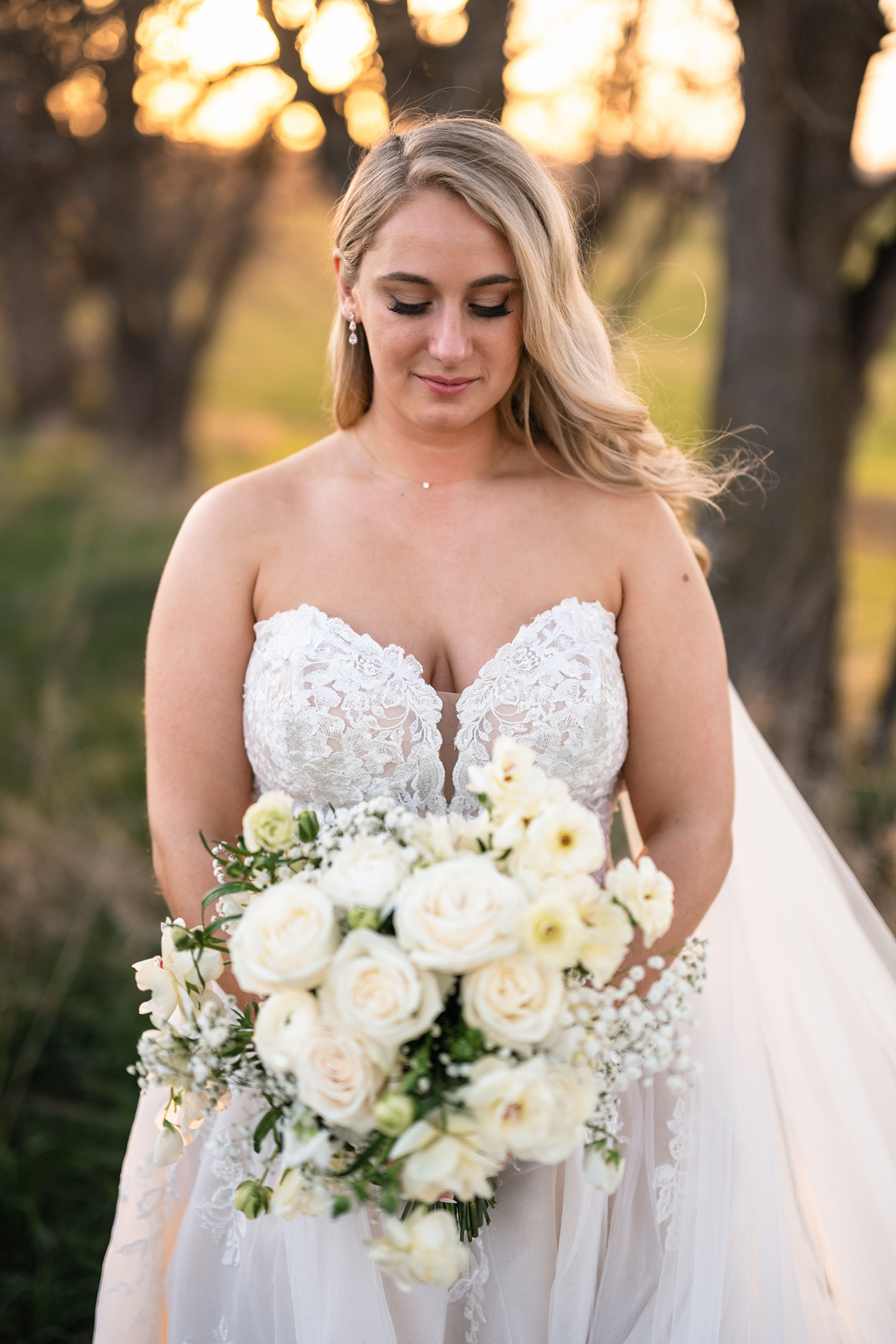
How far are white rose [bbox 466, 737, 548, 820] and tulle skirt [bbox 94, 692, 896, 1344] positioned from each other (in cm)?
69

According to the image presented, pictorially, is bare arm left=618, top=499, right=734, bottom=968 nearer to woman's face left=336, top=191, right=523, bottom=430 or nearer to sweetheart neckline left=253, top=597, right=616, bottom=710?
sweetheart neckline left=253, top=597, right=616, bottom=710

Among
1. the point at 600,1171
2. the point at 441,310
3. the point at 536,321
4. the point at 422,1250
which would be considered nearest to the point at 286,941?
the point at 422,1250

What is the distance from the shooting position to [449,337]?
6.86ft

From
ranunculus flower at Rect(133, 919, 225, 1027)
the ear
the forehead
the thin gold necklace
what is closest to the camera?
ranunculus flower at Rect(133, 919, 225, 1027)

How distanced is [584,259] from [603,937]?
221cm

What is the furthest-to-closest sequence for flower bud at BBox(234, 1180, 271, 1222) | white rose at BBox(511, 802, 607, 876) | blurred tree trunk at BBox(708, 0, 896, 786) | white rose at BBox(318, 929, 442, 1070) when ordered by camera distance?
blurred tree trunk at BBox(708, 0, 896, 786) < flower bud at BBox(234, 1180, 271, 1222) < white rose at BBox(511, 802, 607, 876) < white rose at BBox(318, 929, 442, 1070)

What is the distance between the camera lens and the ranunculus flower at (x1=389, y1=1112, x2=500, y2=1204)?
1293 mm

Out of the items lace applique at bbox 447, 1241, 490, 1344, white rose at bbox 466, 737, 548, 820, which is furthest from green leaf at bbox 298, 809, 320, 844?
lace applique at bbox 447, 1241, 490, 1344

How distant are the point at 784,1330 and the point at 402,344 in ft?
6.74

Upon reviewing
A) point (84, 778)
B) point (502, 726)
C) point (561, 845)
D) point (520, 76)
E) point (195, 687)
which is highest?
point (520, 76)

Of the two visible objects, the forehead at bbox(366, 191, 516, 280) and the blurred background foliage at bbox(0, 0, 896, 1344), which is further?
the blurred background foliage at bbox(0, 0, 896, 1344)

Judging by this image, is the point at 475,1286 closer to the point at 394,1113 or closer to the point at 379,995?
the point at 394,1113

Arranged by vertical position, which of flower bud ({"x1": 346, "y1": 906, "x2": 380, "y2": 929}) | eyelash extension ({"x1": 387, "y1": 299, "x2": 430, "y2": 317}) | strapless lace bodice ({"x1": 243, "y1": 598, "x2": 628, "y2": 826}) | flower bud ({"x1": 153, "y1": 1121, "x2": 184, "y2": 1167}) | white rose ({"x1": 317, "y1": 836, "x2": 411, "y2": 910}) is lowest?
flower bud ({"x1": 153, "y1": 1121, "x2": 184, "y2": 1167})

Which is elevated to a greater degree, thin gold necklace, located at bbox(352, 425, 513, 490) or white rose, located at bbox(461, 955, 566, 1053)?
thin gold necklace, located at bbox(352, 425, 513, 490)
